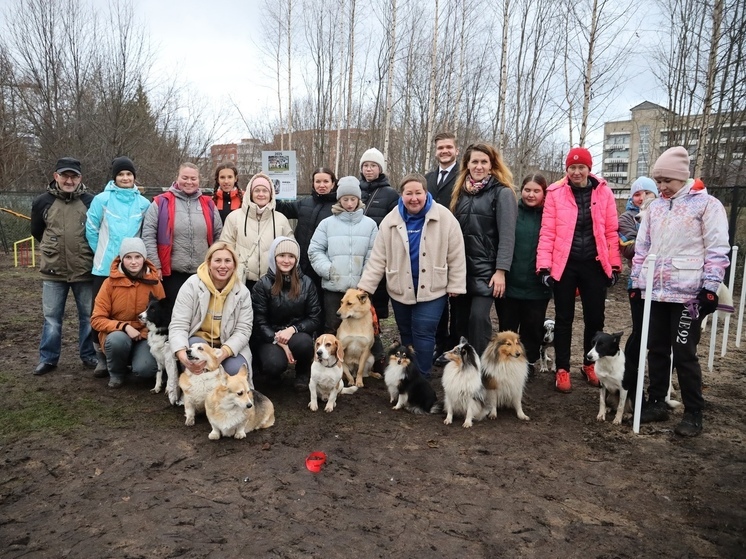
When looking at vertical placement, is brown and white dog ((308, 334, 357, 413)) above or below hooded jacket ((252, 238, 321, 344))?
below

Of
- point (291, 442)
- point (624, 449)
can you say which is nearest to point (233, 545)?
point (291, 442)

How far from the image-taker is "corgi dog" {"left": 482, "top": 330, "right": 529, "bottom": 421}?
14.0 ft

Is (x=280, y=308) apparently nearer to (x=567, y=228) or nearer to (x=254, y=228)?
(x=254, y=228)

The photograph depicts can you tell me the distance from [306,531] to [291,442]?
1.19m

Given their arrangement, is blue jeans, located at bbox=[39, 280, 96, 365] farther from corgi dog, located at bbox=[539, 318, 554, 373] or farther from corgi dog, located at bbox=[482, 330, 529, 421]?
corgi dog, located at bbox=[539, 318, 554, 373]

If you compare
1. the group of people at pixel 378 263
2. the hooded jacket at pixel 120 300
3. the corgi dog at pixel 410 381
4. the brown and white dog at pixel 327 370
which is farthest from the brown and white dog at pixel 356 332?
the hooded jacket at pixel 120 300

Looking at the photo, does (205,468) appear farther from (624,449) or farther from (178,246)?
(624,449)

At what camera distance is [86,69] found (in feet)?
54.7

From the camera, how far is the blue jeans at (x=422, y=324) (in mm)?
4605

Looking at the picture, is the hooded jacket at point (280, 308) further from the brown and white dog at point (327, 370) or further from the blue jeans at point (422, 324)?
the blue jeans at point (422, 324)

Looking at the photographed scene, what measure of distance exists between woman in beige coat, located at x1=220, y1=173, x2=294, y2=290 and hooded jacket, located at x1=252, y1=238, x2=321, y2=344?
1.08 feet

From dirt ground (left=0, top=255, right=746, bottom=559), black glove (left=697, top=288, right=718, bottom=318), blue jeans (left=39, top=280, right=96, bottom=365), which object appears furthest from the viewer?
blue jeans (left=39, top=280, right=96, bottom=365)

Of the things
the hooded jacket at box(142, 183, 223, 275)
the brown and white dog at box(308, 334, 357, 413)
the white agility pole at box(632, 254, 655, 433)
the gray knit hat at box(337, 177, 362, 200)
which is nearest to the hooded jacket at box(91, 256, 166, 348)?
the hooded jacket at box(142, 183, 223, 275)

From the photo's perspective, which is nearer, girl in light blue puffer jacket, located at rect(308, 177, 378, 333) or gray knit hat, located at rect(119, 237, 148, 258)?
gray knit hat, located at rect(119, 237, 148, 258)
